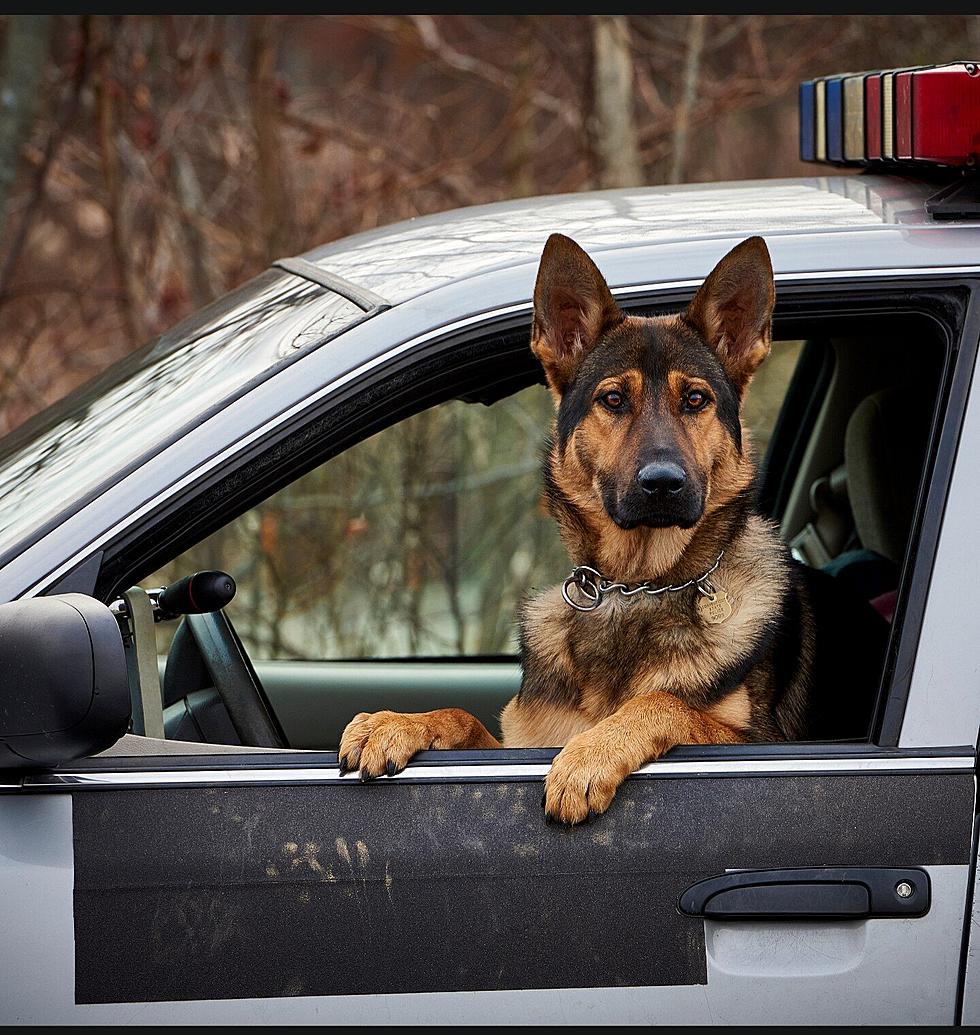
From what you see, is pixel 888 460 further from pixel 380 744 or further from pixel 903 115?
pixel 380 744

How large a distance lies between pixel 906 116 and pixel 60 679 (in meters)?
1.72

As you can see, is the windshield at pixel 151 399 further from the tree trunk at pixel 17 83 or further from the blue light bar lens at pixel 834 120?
the tree trunk at pixel 17 83

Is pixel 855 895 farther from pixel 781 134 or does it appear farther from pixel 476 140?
pixel 781 134

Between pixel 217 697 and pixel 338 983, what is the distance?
2.71 ft

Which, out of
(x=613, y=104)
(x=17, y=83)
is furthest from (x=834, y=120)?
(x=613, y=104)

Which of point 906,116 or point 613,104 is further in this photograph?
point 613,104

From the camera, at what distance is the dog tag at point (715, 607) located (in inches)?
95.1

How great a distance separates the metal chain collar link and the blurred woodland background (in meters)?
3.96

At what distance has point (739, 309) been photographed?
2381 millimetres

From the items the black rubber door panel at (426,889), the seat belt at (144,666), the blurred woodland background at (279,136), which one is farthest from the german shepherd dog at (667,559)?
the blurred woodland background at (279,136)

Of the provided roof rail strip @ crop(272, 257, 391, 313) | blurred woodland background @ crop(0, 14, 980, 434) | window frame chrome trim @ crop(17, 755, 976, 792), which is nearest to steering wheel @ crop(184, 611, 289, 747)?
window frame chrome trim @ crop(17, 755, 976, 792)

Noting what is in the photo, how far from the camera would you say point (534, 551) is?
253 inches

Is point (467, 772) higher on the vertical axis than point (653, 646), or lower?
lower

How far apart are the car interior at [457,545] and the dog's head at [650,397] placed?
18cm
